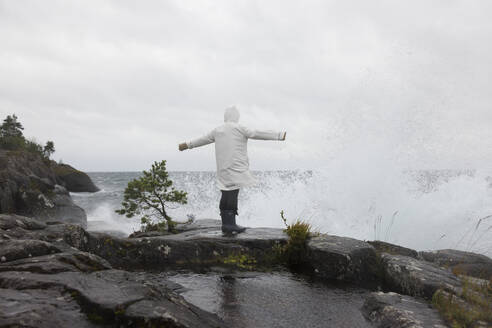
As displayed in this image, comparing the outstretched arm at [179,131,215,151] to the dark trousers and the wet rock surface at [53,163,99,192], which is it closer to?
the dark trousers

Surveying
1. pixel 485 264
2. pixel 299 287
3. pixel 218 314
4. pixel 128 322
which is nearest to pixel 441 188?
pixel 485 264

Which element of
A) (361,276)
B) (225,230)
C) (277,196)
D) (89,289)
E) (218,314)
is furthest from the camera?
(277,196)

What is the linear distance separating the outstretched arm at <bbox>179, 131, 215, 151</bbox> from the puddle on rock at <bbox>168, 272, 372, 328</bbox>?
297 centimetres

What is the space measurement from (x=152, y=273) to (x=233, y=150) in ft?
9.01

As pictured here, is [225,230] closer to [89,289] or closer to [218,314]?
[218,314]

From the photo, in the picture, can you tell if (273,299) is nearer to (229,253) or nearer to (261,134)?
(229,253)

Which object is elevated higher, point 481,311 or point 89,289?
point 89,289

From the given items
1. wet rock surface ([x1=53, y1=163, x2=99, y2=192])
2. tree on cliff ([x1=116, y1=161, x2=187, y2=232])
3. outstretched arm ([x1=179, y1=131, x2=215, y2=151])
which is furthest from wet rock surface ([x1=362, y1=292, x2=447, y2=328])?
wet rock surface ([x1=53, y1=163, x2=99, y2=192])

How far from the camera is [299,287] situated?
415 cm

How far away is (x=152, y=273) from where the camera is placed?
455 centimetres

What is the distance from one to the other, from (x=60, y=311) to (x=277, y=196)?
973cm

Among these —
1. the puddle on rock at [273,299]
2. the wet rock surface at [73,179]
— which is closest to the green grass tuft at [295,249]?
the puddle on rock at [273,299]

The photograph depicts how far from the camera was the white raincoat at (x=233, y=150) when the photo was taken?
6.19 meters

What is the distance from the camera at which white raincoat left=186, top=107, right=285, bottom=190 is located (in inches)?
244
